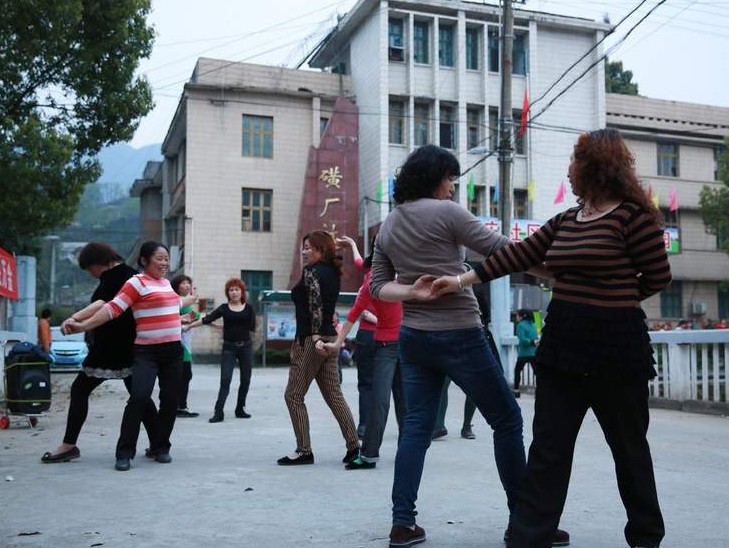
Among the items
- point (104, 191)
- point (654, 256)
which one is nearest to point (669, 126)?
Result: point (654, 256)

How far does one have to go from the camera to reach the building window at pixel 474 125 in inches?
1326

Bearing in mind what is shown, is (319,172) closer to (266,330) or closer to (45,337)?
(266,330)

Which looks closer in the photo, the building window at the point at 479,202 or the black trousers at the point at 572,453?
the black trousers at the point at 572,453

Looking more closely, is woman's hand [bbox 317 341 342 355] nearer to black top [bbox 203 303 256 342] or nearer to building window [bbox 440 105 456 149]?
black top [bbox 203 303 256 342]

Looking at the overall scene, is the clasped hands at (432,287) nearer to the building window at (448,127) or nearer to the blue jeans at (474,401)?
the blue jeans at (474,401)

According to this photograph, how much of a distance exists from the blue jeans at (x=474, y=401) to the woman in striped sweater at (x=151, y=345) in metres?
3.14

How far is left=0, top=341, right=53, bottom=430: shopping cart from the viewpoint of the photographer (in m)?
9.25

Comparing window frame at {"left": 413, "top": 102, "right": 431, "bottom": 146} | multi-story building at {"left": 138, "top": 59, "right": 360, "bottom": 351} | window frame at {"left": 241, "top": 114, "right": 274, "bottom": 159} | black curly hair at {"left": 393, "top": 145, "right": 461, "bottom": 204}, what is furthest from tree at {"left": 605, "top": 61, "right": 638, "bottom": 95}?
black curly hair at {"left": 393, "top": 145, "right": 461, "bottom": 204}

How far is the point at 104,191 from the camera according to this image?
162750 mm

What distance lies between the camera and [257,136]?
33.7 m

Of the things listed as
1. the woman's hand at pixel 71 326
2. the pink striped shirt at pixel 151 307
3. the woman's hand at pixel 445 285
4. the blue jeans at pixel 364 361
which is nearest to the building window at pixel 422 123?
the blue jeans at pixel 364 361

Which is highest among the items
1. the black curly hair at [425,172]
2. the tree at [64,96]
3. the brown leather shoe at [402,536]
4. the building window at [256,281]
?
the tree at [64,96]

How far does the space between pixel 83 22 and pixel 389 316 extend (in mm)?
10542

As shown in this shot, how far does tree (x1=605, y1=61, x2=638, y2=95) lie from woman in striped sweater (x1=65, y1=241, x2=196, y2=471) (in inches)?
1794
